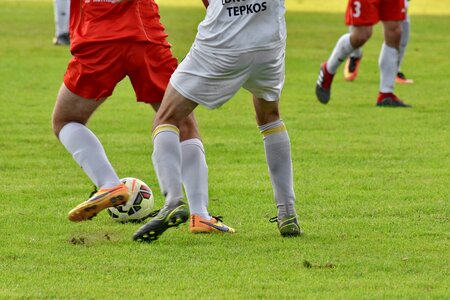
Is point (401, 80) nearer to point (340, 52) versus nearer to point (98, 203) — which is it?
point (340, 52)

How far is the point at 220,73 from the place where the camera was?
6594mm

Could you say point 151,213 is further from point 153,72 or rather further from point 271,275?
point 271,275

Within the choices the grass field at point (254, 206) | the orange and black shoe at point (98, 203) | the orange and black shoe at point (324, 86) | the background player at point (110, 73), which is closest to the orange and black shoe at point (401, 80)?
the grass field at point (254, 206)

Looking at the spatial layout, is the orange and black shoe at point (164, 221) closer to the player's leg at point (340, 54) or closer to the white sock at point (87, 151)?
the white sock at point (87, 151)

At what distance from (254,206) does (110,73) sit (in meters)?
1.50

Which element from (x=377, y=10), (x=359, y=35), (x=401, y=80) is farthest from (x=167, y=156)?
(x=401, y=80)

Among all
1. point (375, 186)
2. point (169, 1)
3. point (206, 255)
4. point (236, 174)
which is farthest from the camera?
point (169, 1)

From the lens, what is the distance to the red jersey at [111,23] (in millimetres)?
6980

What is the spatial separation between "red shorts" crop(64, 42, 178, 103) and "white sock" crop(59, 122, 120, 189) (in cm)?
22

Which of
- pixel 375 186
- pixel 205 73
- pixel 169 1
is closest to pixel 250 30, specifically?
pixel 205 73

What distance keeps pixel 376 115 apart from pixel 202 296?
25.0 ft

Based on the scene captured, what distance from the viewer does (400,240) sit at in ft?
22.1

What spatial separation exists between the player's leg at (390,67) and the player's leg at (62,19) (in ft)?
21.5

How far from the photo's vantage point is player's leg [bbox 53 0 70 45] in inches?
750
